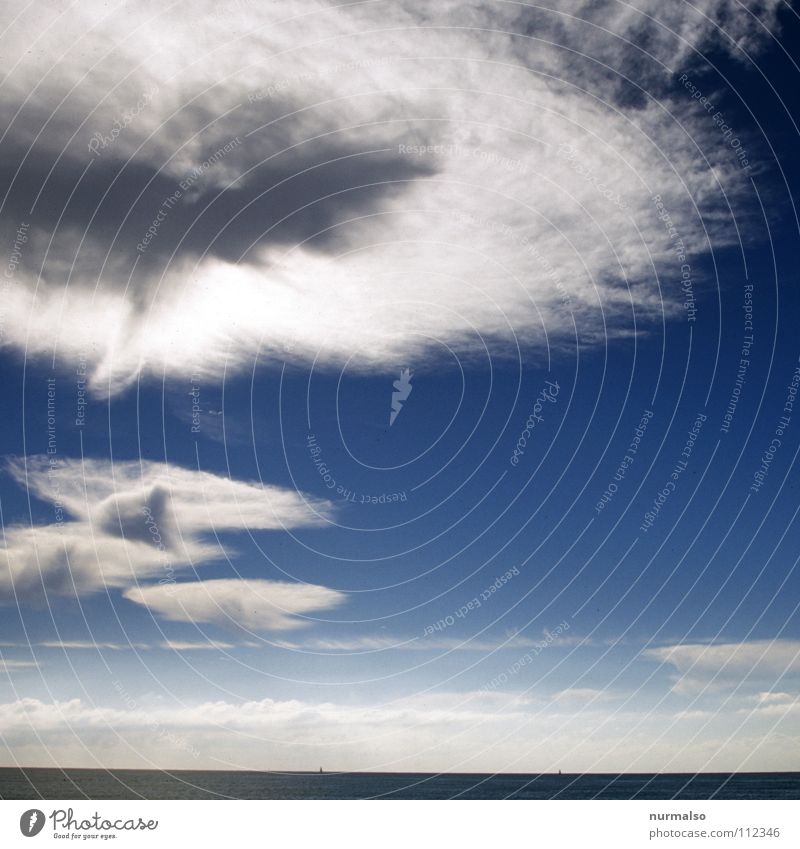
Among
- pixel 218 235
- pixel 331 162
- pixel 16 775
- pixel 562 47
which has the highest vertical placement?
pixel 562 47

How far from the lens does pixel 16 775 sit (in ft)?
352
